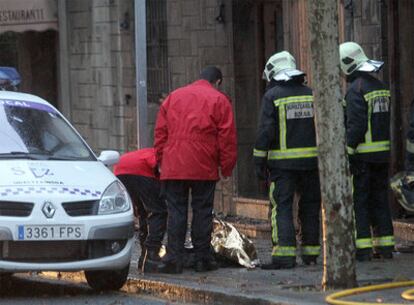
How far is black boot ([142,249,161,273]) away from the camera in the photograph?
1255 centimetres

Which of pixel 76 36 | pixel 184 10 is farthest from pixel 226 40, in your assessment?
pixel 76 36

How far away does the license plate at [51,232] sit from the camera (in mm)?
11086

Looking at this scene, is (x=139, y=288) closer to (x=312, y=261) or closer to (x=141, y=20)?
(x=312, y=261)

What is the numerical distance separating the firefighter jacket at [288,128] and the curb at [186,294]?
140cm

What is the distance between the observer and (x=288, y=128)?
1233cm

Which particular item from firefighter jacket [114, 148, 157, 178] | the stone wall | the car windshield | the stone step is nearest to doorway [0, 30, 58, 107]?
the stone wall

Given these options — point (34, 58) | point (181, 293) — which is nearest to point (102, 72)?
point (34, 58)

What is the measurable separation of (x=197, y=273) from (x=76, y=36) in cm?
991

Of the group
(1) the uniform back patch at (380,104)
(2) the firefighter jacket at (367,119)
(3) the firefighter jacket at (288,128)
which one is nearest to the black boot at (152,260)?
(3) the firefighter jacket at (288,128)

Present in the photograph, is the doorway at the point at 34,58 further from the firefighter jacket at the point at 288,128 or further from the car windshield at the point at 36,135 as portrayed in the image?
the firefighter jacket at the point at 288,128

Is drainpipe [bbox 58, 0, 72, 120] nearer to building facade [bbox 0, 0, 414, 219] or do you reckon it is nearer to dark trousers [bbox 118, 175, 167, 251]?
building facade [bbox 0, 0, 414, 219]

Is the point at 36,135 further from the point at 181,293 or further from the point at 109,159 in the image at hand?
the point at 181,293

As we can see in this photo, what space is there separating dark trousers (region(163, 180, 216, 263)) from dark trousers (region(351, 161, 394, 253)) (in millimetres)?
1275

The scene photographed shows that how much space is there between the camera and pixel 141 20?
13.8 metres
